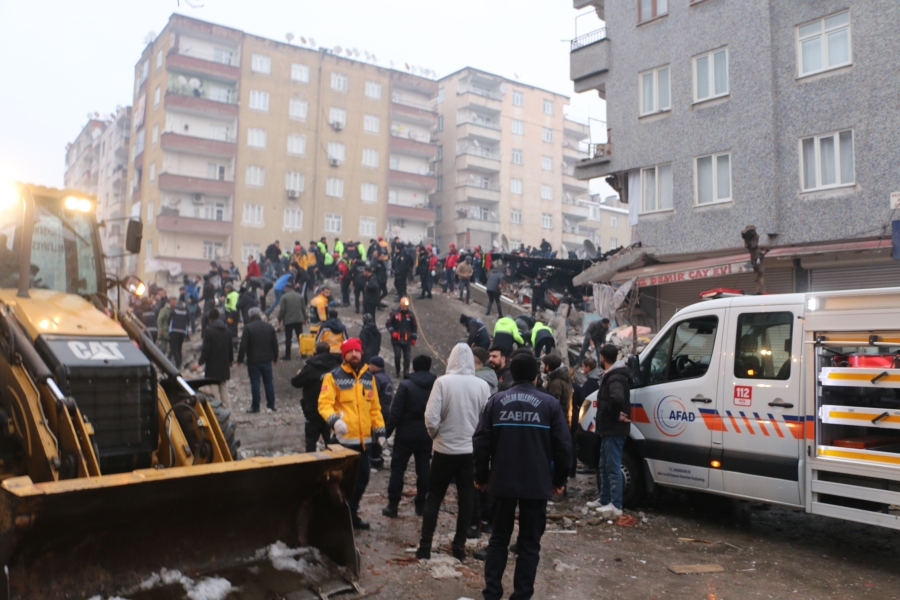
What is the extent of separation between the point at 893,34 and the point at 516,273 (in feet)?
44.6

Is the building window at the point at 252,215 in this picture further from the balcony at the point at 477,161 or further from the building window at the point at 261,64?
the balcony at the point at 477,161

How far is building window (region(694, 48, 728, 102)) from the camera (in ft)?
63.9

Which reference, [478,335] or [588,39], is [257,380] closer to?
[478,335]

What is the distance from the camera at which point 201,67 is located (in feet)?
152

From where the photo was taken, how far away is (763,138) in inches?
720

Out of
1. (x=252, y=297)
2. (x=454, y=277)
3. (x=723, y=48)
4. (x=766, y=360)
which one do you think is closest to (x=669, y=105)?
(x=723, y=48)

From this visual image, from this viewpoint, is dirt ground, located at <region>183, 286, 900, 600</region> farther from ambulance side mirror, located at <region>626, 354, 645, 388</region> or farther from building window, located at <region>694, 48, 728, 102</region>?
building window, located at <region>694, 48, 728, 102</region>

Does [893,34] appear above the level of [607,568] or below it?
above

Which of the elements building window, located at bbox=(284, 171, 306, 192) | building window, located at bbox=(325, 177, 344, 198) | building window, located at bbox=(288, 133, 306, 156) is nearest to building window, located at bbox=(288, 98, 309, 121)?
building window, located at bbox=(288, 133, 306, 156)

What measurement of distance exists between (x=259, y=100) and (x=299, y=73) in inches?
148

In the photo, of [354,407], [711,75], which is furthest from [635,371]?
[711,75]

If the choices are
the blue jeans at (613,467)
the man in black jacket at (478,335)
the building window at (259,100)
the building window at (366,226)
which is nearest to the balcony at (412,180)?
the building window at (366,226)

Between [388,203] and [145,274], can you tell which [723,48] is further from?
[145,274]

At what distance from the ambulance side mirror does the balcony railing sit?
17.7m
